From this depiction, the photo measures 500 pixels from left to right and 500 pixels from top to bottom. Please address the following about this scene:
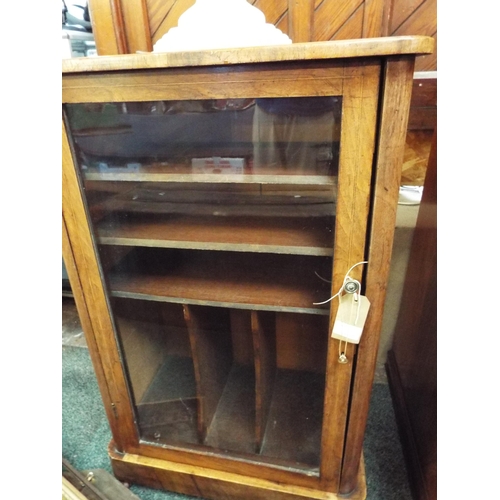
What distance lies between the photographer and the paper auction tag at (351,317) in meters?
0.62

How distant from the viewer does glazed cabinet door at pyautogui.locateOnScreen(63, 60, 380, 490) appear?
56 cm

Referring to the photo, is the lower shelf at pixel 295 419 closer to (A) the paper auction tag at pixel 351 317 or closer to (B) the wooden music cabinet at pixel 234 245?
(B) the wooden music cabinet at pixel 234 245

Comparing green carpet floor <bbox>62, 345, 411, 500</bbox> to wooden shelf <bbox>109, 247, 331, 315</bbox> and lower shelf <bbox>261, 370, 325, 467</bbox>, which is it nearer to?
lower shelf <bbox>261, 370, 325, 467</bbox>

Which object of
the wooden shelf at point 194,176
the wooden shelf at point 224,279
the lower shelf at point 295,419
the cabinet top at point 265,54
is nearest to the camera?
the cabinet top at point 265,54

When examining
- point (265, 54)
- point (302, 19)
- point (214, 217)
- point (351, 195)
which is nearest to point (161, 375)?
point (214, 217)

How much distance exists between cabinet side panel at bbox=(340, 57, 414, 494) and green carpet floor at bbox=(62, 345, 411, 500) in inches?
12.2

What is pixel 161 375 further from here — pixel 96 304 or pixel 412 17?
pixel 412 17

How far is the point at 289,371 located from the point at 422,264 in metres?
0.43

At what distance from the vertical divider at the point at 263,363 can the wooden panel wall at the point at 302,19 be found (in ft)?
2.18

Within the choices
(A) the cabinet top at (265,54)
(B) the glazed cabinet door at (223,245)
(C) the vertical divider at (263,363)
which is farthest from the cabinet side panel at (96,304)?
(C) the vertical divider at (263,363)

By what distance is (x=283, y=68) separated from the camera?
51cm

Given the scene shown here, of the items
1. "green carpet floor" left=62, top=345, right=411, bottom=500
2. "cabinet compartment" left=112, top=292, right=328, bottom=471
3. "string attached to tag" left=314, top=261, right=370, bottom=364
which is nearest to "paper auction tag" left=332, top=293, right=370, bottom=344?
"string attached to tag" left=314, top=261, right=370, bottom=364
